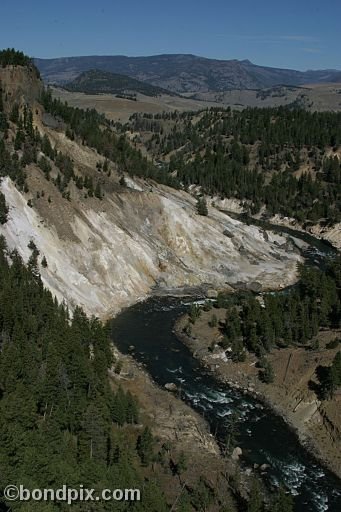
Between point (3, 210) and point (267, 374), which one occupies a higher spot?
point (3, 210)

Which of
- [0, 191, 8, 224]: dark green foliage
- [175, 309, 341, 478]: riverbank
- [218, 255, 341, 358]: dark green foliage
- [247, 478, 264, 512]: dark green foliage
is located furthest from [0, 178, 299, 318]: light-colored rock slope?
[247, 478, 264, 512]: dark green foliage

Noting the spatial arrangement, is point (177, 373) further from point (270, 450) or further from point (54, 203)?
point (54, 203)

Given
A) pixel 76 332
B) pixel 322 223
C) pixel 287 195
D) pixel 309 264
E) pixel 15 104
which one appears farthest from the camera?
pixel 287 195

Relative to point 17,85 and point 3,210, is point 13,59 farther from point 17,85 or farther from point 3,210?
point 3,210

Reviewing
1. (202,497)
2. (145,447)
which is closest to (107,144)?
(145,447)

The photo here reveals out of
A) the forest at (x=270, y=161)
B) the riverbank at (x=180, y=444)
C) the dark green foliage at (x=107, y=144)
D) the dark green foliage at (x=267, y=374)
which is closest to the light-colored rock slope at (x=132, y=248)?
the dark green foliage at (x=107, y=144)

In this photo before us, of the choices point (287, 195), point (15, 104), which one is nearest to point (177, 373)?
point (15, 104)

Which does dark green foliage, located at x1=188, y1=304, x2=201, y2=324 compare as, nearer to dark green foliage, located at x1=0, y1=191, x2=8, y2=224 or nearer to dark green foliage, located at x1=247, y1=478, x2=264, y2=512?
dark green foliage, located at x1=0, y1=191, x2=8, y2=224
